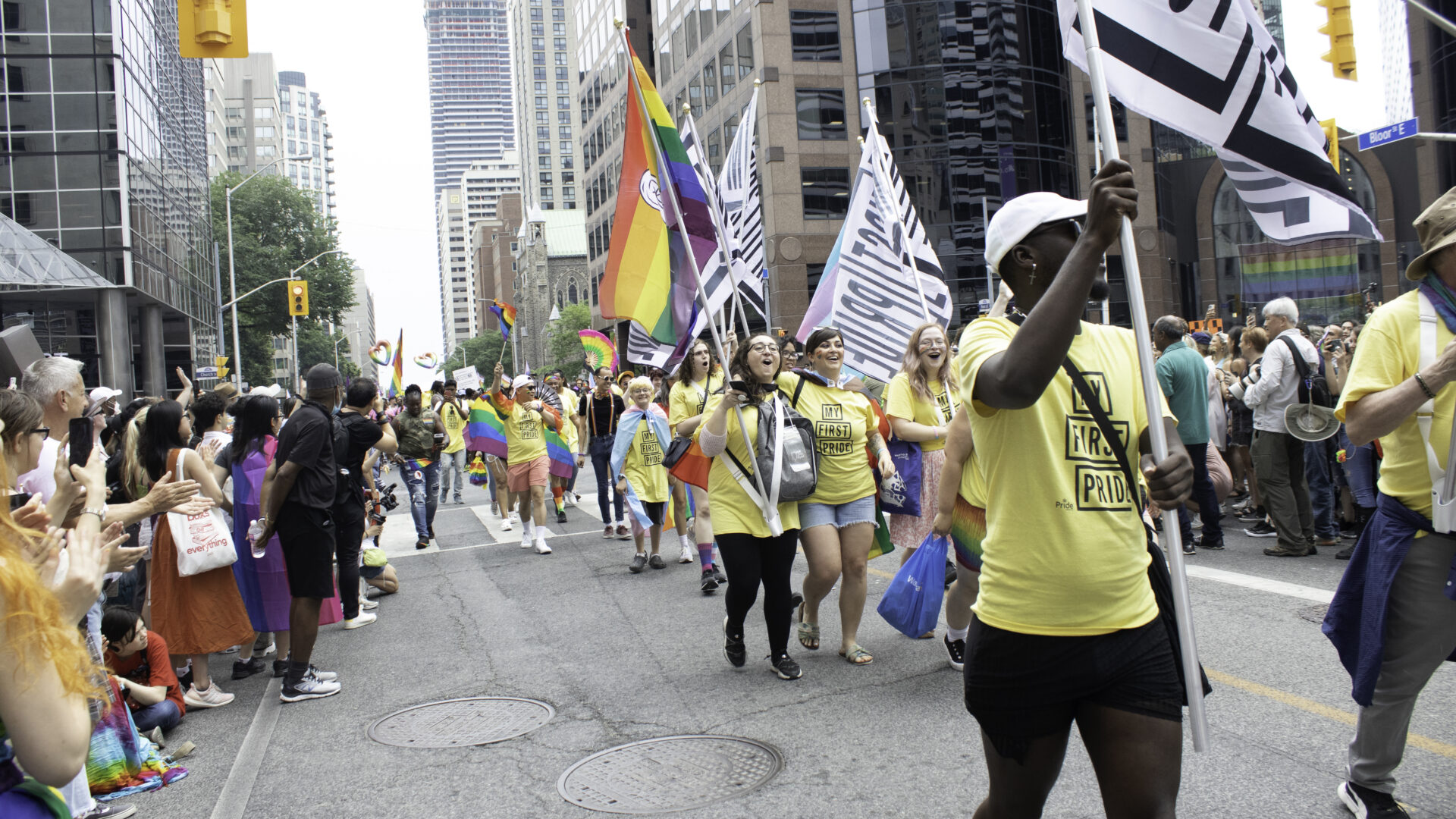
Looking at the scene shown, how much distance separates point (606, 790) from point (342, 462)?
141 inches

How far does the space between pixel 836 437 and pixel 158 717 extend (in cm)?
379

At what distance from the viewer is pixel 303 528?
597 cm

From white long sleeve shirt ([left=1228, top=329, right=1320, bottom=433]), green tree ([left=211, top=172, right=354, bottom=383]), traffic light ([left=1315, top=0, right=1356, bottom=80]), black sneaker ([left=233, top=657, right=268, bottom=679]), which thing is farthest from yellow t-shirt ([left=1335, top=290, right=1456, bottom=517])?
green tree ([left=211, top=172, right=354, bottom=383])

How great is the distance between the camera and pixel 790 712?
5023mm

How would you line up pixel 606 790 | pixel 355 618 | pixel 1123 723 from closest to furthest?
pixel 1123 723
pixel 606 790
pixel 355 618

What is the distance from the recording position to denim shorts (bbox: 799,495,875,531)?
5.74 m

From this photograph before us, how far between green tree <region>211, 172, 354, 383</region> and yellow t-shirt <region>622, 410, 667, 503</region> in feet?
200

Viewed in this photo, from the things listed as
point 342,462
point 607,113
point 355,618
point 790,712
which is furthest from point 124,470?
point 607,113

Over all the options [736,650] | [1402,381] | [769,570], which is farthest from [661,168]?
[1402,381]

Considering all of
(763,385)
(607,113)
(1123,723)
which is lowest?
(1123,723)

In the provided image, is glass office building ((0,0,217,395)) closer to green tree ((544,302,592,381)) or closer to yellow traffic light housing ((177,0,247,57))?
yellow traffic light housing ((177,0,247,57))

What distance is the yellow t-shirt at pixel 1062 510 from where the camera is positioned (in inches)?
93.4

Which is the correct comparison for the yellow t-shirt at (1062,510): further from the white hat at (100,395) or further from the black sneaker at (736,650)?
the white hat at (100,395)

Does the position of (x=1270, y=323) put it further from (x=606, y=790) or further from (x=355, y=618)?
(x=355, y=618)
